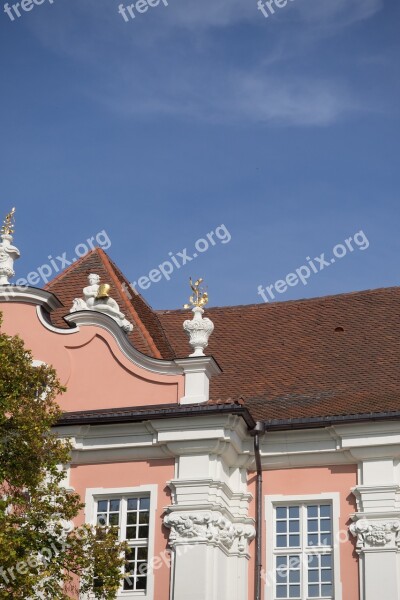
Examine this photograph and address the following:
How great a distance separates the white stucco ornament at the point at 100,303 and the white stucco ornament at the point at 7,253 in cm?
143

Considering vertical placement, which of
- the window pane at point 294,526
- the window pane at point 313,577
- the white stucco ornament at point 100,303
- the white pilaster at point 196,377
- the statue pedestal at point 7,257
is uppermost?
the statue pedestal at point 7,257

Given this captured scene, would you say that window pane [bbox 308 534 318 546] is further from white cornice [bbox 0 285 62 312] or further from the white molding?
white cornice [bbox 0 285 62 312]

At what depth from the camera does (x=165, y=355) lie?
74.9 ft

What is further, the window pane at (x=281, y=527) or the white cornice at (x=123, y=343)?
the white cornice at (x=123, y=343)

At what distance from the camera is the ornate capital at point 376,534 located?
19.4 metres

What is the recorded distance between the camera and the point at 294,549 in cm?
2003

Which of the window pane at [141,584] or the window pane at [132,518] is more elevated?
the window pane at [132,518]

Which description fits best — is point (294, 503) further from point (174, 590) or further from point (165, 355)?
point (165, 355)

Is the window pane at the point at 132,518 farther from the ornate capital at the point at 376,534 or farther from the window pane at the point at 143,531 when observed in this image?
the ornate capital at the point at 376,534

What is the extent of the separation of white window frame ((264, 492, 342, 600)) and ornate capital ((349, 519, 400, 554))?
1.33ft

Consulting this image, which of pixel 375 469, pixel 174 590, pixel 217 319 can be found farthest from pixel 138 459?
pixel 217 319

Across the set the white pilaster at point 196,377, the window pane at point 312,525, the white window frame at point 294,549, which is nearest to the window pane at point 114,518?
the white pilaster at point 196,377

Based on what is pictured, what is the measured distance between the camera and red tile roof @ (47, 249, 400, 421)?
21.6 m

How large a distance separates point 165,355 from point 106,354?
4.86 ft
